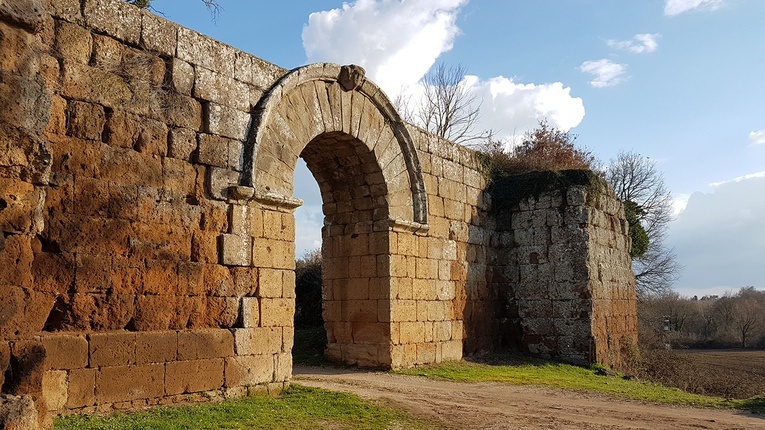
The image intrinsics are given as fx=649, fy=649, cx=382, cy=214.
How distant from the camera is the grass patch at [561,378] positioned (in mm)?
9211

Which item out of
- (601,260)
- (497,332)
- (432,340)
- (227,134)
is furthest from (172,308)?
(601,260)

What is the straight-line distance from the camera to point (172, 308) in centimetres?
697

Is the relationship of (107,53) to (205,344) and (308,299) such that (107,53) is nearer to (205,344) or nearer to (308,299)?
(205,344)

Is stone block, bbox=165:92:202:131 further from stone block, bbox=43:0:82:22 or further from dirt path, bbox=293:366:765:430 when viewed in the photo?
dirt path, bbox=293:366:765:430

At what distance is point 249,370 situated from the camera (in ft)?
24.9

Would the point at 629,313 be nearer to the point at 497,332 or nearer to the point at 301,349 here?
the point at 497,332

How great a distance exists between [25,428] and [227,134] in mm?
4169

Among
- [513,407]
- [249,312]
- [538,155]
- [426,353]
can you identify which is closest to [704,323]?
[538,155]

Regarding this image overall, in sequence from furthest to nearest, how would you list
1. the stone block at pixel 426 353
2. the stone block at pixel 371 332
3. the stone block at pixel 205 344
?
1. the stone block at pixel 426 353
2. the stone block at pixel 371 332
3. the stone block at pixel 205 344

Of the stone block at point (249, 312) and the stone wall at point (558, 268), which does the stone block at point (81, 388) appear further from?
the stone wall at point (558, 268)

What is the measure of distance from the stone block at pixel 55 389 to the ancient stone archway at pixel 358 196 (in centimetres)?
489

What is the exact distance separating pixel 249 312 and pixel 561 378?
19.2 ft

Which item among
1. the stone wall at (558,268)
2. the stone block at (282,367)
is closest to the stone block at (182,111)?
the stone block at (282,367)

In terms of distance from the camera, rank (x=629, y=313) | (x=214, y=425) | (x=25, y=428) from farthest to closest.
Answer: (x=629, y=313) → (x=214, y=425) → (x=25, y=428)
